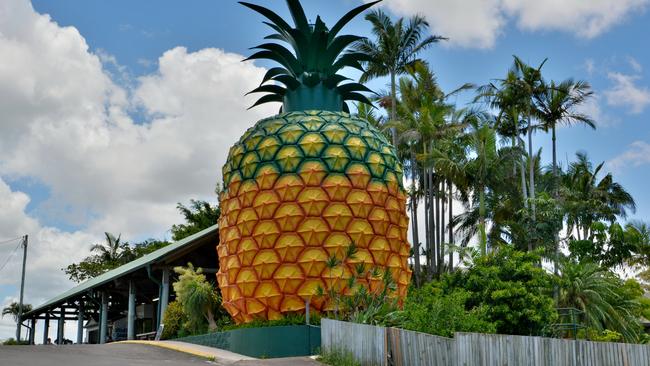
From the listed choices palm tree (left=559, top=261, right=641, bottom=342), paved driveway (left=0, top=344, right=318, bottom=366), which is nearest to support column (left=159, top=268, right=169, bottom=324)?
paved driveway (left=0, top=344, right=318, bottom=366)

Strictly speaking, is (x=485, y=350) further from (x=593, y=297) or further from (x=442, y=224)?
(x=442, y=224)

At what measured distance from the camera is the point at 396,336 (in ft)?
47.9

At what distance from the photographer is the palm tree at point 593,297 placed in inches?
1198

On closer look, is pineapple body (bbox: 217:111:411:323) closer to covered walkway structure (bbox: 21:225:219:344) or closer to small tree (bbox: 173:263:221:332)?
small tree (bbox: 173:263:221:332)

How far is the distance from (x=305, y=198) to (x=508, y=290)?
816 cm

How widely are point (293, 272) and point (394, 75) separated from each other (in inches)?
741

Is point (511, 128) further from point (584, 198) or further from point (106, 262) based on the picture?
point (106, 262)

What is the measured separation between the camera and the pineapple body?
21.7 m

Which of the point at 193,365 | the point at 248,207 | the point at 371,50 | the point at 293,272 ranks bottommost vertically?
the point at 193,365

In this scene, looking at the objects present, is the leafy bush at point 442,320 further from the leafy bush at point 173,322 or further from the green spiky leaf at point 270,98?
the leafy bush at point 173,322

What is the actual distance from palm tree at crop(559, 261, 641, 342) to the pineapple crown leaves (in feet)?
43.5

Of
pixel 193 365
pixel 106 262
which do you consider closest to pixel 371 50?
pixel 193 365

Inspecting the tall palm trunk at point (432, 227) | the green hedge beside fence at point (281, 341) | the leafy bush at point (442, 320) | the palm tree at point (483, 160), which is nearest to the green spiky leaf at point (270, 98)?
the green hedge beside fence at point (281, 341)

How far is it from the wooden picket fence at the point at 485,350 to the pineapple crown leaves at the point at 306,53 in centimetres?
1097
